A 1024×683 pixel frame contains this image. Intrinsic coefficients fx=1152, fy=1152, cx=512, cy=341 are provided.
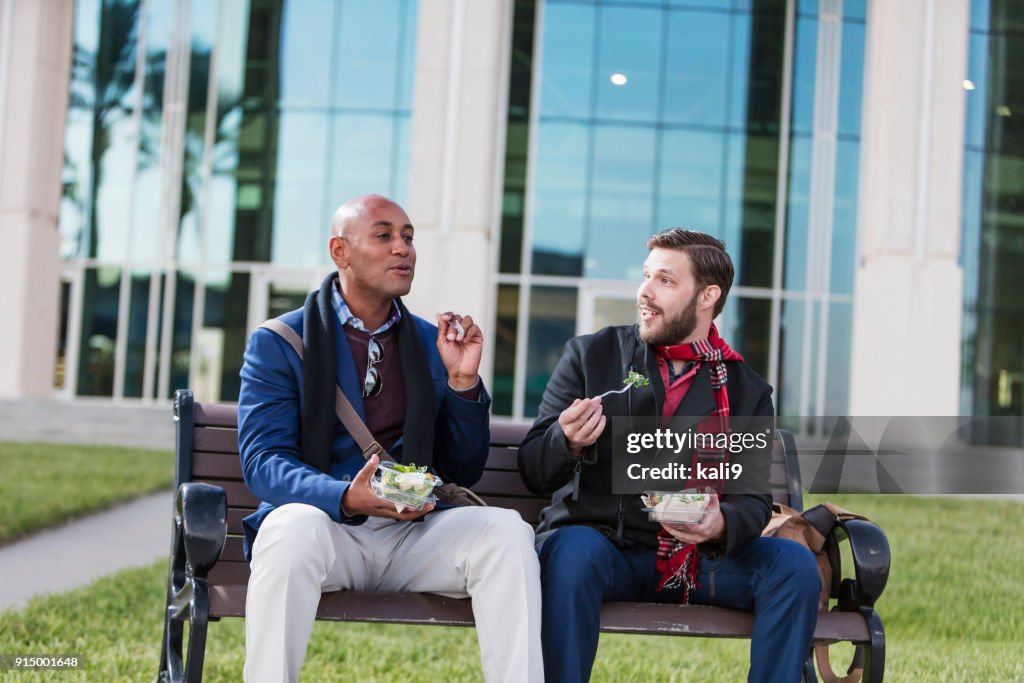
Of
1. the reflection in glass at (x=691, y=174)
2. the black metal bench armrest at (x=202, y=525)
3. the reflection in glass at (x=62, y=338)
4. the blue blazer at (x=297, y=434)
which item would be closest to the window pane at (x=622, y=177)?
the reflection in glass at (x=691, y=174)

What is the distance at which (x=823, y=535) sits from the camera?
142 inches

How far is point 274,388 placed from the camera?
3.33 metres

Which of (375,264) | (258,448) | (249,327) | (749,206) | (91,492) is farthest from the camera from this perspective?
(249,327)

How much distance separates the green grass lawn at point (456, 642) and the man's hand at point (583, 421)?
6.39ft

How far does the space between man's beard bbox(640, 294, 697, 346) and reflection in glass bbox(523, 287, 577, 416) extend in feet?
54.9

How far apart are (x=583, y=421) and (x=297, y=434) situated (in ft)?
2.79

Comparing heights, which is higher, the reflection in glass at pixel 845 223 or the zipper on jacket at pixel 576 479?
the reflection in glass at pixel 845 223

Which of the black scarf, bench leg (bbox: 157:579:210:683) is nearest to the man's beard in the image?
the black scarf

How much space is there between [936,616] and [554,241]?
46.9ft

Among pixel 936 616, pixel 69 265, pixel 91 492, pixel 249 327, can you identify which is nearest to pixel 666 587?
pixel 936 616

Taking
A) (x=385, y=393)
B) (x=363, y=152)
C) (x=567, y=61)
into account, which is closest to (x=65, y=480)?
(x=385, y=393)

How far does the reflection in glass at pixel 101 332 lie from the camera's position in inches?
856

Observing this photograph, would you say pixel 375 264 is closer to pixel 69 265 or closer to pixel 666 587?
pixel 666 587

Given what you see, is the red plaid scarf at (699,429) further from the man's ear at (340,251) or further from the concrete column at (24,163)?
the concrete column at (24,163)
